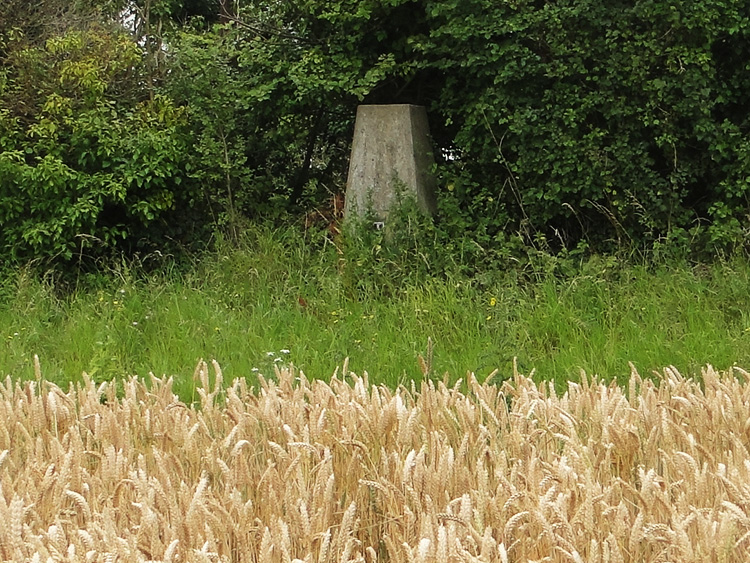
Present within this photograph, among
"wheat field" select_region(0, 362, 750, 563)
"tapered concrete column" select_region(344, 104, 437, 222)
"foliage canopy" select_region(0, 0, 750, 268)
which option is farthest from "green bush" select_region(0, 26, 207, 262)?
Answer: "wheat field" select_region(0, 362, 750, 563)

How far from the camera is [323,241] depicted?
26.8 ft

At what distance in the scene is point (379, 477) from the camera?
2205 mm

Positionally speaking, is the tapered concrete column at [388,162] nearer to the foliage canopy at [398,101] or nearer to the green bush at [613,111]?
the foliage canopy at [398,101]

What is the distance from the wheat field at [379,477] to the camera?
179cm

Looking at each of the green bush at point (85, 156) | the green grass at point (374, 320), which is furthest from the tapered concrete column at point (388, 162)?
the green bush at point (85, 156)

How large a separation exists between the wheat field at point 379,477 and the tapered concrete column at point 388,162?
201 inches

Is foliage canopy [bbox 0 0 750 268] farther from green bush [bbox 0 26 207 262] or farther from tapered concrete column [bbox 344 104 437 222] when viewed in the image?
tapered concrete column [bbox 344 104 437 222]

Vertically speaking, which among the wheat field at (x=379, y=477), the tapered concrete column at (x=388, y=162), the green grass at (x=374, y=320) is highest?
the tapered concrete column at (x=388, y=162)

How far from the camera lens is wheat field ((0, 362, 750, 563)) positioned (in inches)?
70.6

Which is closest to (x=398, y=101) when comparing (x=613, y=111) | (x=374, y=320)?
(x=613, y=111)

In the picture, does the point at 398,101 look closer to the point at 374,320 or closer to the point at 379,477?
the point at 374,320

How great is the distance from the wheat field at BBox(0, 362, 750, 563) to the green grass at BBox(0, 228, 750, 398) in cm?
232

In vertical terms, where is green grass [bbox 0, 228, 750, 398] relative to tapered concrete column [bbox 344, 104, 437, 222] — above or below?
below

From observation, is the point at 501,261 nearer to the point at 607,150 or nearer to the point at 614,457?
the point at 607,150
